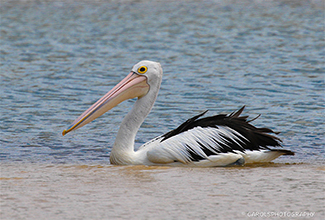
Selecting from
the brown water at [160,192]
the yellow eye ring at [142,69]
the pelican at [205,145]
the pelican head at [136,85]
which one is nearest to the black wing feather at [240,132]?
the pelican at [205,145]

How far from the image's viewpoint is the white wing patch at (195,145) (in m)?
5.55

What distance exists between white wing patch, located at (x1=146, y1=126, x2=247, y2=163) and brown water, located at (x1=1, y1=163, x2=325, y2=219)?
0.47ft

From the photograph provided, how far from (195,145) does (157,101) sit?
3.67m

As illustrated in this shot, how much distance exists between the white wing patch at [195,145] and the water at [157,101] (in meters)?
0.26

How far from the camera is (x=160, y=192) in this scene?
4.45m

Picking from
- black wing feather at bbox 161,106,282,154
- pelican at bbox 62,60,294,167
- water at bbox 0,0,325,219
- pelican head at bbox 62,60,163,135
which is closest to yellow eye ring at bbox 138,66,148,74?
pelican head at bbox 62,60,163,135

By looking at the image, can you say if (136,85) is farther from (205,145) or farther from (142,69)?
(205,145)

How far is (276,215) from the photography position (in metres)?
3.83

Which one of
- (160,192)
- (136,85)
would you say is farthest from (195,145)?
(160,192)

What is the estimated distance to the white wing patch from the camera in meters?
5.55

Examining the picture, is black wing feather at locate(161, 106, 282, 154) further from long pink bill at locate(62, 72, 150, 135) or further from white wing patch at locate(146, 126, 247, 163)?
long pink bill at locate(62, 72, 150, 135)

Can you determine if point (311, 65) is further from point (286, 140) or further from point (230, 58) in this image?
point (286, 140)

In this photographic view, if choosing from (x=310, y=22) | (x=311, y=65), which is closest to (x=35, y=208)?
(x=311, y=65)

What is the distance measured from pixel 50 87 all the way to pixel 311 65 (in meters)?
5.42
